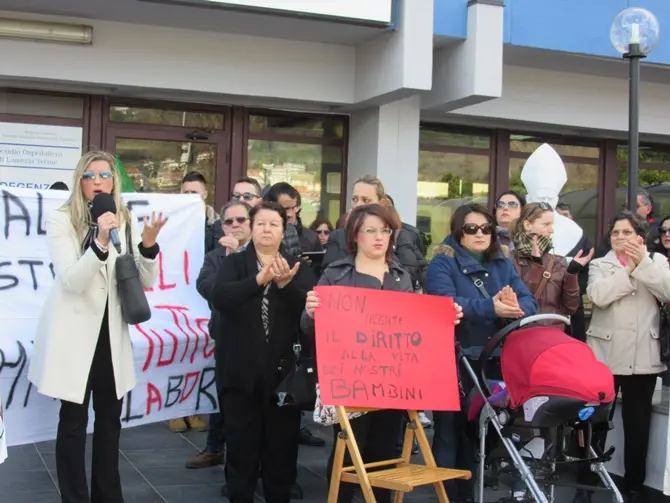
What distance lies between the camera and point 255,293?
4.80 meters

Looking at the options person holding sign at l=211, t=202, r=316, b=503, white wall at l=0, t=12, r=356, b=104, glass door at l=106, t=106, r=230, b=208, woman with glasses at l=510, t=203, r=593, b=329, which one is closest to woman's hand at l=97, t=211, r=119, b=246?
person holding sign at l=211, t=202, r=316, b=503

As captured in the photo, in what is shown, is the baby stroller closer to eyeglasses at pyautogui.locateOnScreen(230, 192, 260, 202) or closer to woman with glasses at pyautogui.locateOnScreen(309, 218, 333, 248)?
eyeglasses at pyautogui.locateOnScreen(230, 192, 260, 202)

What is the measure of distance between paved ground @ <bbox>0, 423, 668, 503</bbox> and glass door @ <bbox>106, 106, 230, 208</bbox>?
13.3 ft

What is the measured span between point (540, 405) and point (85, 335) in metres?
2.40

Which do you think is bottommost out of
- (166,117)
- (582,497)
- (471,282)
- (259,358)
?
(582,497)

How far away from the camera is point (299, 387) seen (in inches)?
190

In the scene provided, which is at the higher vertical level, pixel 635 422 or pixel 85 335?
pixel 85 335

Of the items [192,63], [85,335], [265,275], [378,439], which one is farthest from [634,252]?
[192,63]

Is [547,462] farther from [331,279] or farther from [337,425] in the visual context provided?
[331,279]

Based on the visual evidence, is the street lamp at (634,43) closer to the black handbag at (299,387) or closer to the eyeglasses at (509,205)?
the eyeglasses at (509,205)

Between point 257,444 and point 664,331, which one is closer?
point 257,444

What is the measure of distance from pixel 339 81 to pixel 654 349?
5.73 m

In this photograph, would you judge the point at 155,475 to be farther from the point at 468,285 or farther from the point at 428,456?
the point at 468,285

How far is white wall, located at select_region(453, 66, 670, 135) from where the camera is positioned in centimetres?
1130
